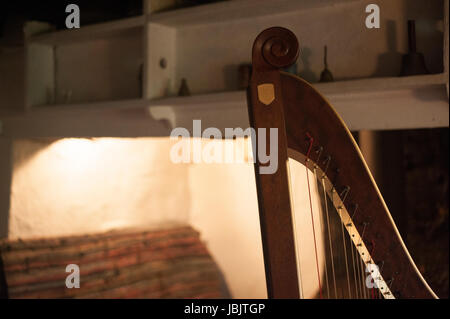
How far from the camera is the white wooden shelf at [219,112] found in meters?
1.68

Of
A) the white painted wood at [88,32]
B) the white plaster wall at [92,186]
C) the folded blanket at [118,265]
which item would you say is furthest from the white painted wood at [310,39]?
the folded blanket at [118,265]

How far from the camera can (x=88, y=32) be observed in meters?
2.30

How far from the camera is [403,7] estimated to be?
166 centimetres

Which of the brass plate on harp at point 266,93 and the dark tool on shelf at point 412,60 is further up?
the dark tool on shelf at point 412,60

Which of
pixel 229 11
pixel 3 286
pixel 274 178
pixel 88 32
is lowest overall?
pixel 3 286

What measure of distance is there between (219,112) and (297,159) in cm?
132

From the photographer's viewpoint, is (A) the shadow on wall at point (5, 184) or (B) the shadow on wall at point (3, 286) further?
(A) the shadow on wall at point (5, 184)

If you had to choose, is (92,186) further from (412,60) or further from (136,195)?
(412,60)

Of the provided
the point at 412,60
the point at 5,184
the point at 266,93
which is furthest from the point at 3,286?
the point at 266,93

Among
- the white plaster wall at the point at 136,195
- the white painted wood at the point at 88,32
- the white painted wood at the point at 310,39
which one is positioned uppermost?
the white painted wood at the point at 88,32

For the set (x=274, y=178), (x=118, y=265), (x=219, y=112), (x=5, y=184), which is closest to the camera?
(x=274, y=178)

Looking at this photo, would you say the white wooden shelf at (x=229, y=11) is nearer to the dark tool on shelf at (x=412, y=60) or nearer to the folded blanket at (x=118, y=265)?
the dark tool on shelf at (x=412, y=60)

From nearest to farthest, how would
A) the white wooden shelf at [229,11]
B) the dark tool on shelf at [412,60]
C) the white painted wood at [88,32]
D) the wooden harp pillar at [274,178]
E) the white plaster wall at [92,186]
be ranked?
the wooden harp pillar at [274,178], the dark tool on shelf at [412,60], the white wooden shelf at [229,11], the white painted wood at [88,32], the white plaster wall at [92,186]

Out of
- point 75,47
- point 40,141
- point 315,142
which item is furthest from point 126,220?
point 315,142
